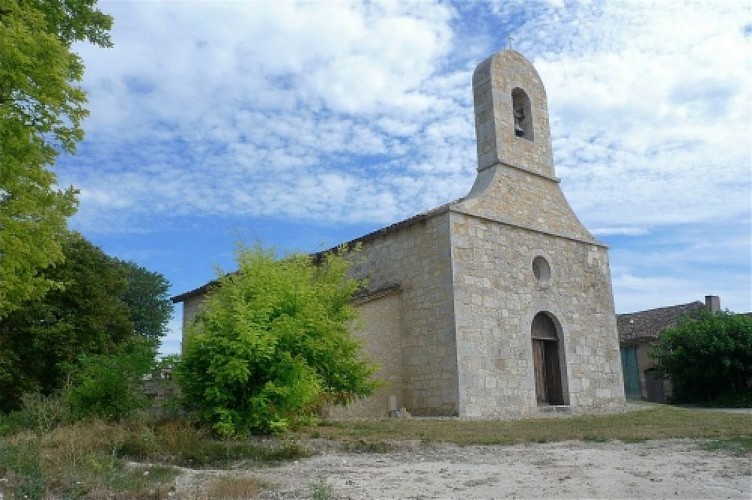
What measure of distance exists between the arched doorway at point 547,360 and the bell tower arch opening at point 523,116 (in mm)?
5073

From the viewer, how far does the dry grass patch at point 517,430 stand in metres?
9.54

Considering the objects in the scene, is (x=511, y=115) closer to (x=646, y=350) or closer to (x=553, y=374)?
(x=553, y=374)

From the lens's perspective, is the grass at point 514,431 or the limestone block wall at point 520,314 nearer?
the grass at point 514,431

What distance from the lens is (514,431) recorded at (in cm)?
1073

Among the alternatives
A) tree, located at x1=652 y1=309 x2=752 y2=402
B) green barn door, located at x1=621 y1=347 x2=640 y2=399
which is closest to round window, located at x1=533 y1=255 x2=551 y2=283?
tree, located at x1=652 y1=309 x2=752 y2=402

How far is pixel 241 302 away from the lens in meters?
9.70

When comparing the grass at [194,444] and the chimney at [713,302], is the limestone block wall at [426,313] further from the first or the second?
the chimney at [713,302]

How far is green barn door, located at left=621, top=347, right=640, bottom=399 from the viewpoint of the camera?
29.4 m

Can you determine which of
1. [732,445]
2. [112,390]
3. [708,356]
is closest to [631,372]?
[708,356]

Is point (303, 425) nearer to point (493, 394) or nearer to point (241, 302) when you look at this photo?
point (241, 302)

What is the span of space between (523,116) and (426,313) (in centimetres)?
682

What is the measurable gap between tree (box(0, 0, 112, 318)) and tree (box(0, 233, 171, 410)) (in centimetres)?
762

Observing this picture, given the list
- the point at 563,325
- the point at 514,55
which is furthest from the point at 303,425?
the point at 514,55

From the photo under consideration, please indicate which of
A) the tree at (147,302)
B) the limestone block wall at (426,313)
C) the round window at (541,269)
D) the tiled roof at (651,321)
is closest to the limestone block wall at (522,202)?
the round window at (541,269)
